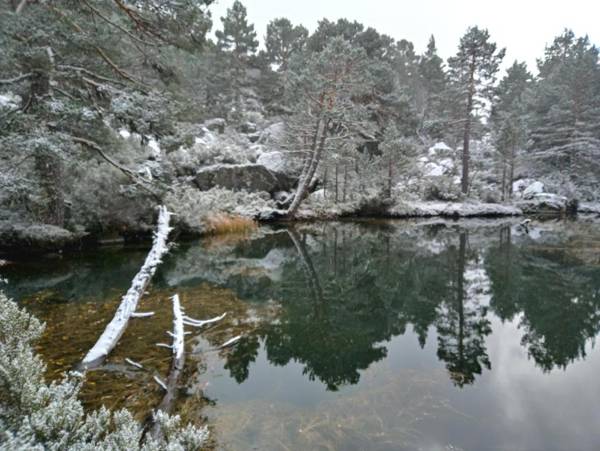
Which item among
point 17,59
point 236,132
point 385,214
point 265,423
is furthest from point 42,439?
point 236,132

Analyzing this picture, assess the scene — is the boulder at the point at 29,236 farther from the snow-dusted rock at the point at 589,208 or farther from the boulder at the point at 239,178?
the snow-dusted rock at the point at 589,208

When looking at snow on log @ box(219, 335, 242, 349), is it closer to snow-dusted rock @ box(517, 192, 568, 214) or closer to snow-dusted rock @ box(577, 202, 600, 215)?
snow-dusted rock @ box(517, 192, 568, 214)

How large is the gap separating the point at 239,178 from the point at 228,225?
5.65m

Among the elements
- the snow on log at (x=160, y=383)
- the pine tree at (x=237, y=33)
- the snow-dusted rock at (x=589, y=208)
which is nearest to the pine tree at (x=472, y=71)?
the snow-dusted rock at (x=589, y=208)

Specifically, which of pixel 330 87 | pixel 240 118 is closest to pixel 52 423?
pixel 330 87

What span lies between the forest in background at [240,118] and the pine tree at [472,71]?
95 mm

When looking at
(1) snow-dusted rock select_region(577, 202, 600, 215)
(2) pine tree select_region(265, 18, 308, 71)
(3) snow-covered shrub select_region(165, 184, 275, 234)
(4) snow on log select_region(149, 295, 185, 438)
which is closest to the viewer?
(4) snow on log select_region(149, 295, 185, 438)

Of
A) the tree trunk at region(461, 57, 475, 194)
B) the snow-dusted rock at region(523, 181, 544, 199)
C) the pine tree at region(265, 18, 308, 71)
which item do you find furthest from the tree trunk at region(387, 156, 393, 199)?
the pine tree at region(265, 18, 308, 71)

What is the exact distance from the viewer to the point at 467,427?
9.52ft

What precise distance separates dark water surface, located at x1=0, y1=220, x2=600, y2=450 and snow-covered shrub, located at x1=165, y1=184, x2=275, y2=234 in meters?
3.14

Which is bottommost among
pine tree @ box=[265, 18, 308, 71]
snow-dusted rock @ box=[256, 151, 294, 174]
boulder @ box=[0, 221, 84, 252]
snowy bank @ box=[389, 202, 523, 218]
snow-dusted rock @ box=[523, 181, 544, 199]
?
boulder @ box=[0, 221, 84, 252]

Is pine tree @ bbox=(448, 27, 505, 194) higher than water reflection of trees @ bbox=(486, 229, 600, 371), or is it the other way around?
pine tree @ bbox=(448, 27, 505, 194)

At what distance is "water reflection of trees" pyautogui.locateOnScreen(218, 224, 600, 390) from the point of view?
13.9 ft

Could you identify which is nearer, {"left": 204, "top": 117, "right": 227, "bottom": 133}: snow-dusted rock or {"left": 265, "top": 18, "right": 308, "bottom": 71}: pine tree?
{"left": 204, "top": 117, "right": 227, "bottom": 133}: snow-dusted rock
